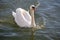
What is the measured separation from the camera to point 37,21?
10844 mm

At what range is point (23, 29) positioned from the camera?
10.1m

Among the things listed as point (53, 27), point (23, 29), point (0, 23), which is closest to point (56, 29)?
point (53, 27)

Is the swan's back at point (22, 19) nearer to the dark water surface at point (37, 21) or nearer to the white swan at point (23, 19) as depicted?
the white swan at point (23, 19)

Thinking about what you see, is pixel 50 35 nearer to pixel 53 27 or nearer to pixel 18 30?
pixel 53 27

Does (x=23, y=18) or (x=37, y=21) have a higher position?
(x=23, y=18)

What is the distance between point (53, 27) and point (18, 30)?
55.7 inches

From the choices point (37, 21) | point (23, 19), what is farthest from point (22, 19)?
point (37, 21)

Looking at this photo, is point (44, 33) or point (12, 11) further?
point (12, 11)

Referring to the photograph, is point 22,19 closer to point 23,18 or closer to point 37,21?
point 23,18

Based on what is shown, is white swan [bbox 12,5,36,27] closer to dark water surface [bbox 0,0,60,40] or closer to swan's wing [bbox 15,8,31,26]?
swan's wing [bbox 15,8,31,26]

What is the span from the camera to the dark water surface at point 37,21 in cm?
958

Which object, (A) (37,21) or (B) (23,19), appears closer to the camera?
(B) (23,19)

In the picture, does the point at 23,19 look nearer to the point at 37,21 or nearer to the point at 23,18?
the point at 23,18

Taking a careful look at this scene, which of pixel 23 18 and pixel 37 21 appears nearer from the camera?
pixel 23 18
